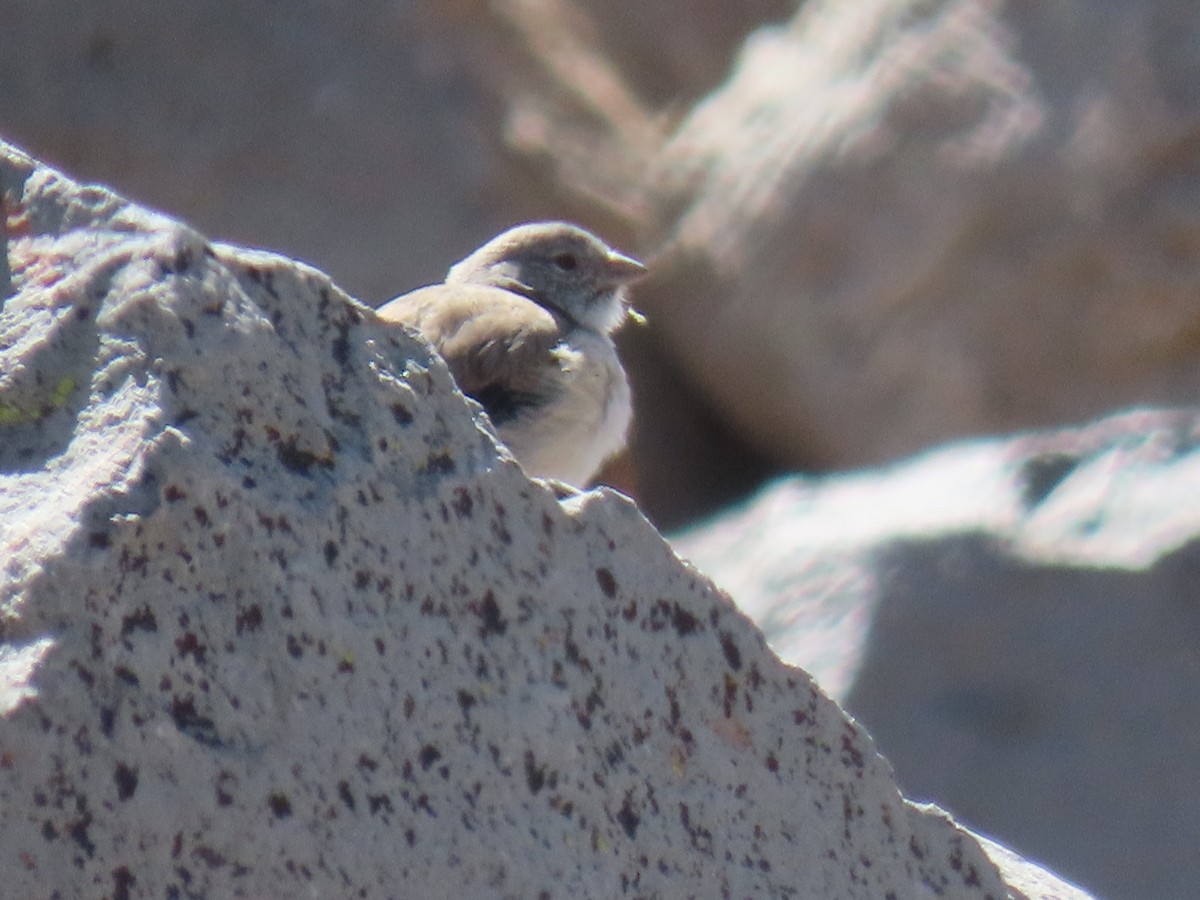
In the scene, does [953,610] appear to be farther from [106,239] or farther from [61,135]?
[106,239]

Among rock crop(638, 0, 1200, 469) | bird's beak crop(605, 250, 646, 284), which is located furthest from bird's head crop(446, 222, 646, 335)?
rock crop(638, 0, 1200, 469)

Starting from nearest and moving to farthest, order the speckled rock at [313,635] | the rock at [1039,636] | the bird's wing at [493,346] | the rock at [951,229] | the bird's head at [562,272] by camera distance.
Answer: the speckled rock at [313,635] < the bird's wing at [493,346] < the bird's head at [562,272] < the rock at [1039,636] < the rock at [951,229]

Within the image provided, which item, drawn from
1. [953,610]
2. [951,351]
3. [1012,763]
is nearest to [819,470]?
[951,351]

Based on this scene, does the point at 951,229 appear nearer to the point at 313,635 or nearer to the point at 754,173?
the point at 754,173

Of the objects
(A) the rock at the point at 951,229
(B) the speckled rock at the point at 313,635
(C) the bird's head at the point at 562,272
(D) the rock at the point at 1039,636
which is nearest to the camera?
(B) the speckled rock at the point at 313,635

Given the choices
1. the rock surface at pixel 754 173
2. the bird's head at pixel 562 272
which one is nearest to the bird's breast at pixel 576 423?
the bird's head at pixel 562 272

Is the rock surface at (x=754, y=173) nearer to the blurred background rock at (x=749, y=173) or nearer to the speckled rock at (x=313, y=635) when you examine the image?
the blurred background rock at (x=749, y=173)

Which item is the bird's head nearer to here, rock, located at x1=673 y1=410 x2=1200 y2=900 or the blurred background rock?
rock, located at x1=673 y1=410 x2=1200 y2=900
